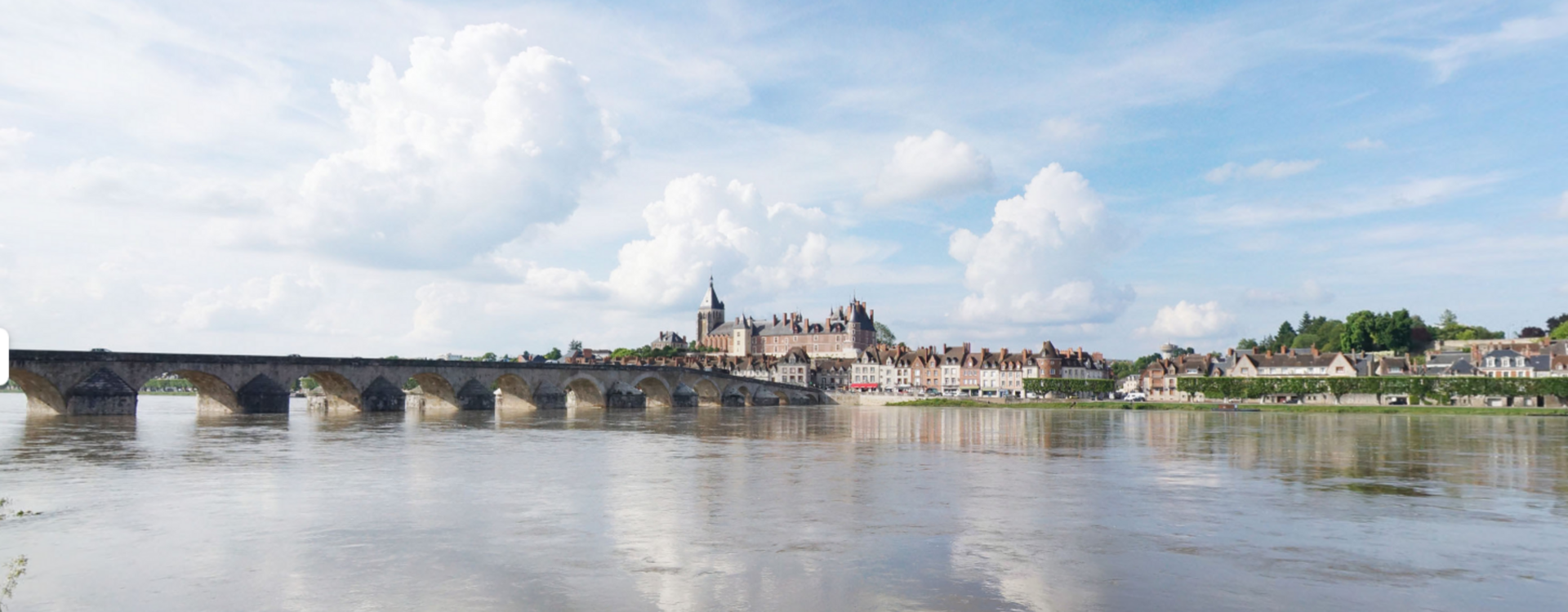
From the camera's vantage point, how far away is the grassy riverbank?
77188mm

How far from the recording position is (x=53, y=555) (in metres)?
14.1

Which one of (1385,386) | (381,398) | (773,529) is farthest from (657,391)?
(773,529)

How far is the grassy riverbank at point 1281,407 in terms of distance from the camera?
77.2 m

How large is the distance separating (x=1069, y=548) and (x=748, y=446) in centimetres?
2391

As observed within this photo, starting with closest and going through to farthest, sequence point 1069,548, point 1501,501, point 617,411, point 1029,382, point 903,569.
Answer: point 903,569, point 1069,548, point 1501,501, point 617,411, point 1029,382

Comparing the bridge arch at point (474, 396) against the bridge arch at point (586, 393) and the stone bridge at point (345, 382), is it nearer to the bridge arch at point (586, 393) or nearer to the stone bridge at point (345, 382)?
the stone bridge at point (345, 382)

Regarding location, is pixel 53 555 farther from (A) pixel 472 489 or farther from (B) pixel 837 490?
(B) pixel 837 490

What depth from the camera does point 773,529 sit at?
16.9 m

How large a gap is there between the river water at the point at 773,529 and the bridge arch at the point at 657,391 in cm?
5824

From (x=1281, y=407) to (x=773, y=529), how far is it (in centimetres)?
8732

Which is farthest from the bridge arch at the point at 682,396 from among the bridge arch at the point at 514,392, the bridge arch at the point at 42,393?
the bridge arch at the point at 42,393

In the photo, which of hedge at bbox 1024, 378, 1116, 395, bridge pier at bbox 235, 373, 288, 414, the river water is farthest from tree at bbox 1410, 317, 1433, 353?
bridge pier at bbox 235, 373, 288, 414

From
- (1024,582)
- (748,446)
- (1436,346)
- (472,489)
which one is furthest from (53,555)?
(1436,346)

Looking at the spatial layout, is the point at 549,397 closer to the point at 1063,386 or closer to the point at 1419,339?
the point at 1063,386
